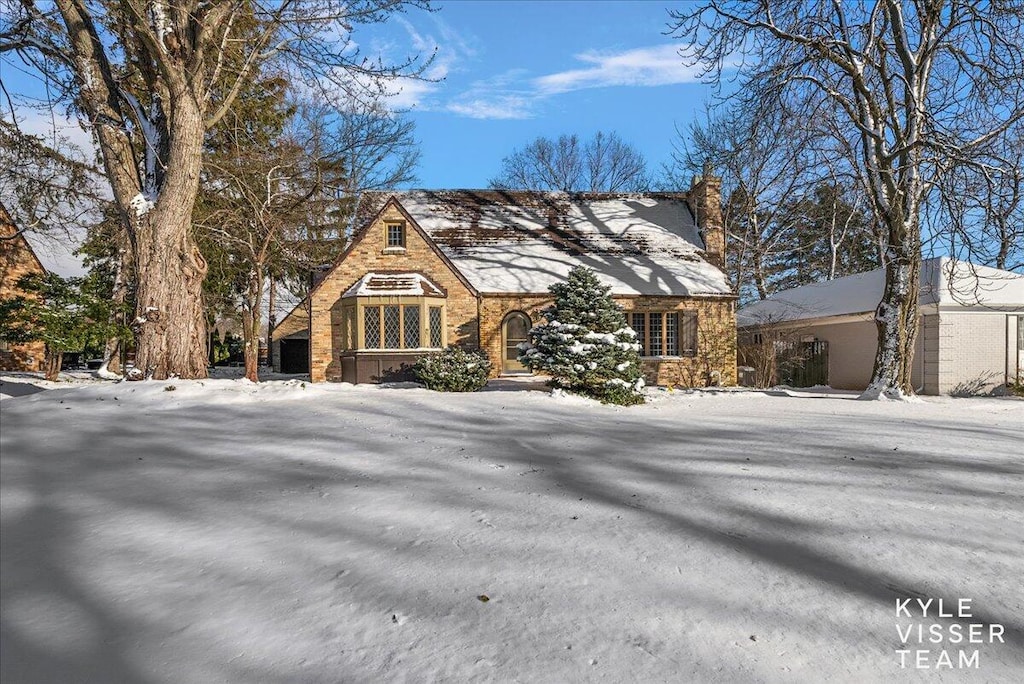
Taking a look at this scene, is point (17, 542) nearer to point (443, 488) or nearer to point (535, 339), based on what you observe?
point (443, 488)

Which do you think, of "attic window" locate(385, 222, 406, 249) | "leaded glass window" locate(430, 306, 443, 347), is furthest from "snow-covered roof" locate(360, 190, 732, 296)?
"leaded glass window" locate(430, 306, 443, 347)

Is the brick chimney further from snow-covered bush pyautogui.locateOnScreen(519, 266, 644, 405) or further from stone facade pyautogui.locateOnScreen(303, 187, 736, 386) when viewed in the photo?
snow-covered bush pyautogui.locateOnScreen(519, 266, 644, 405)

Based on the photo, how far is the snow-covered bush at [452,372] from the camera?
44.5ft

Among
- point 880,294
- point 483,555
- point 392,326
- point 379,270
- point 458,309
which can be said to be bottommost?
point 483,555

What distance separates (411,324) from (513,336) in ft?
11.9

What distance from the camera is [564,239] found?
2183cm

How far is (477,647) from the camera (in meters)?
2.25

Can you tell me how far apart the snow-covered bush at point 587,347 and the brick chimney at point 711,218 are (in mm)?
9728

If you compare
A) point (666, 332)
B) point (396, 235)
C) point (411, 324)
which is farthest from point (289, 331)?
point (666, 332)

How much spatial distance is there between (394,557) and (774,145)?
652 inches

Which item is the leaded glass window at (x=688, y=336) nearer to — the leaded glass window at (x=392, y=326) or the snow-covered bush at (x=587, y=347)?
the snow-covered bush at (x=587, y=347)

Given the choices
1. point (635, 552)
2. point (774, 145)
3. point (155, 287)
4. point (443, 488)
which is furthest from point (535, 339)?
point (635, 552)

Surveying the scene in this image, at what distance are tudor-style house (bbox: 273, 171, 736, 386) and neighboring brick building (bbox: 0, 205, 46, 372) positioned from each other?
12793mm

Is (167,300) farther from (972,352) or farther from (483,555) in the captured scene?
(972,352)
